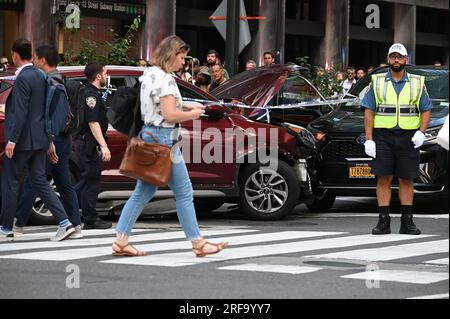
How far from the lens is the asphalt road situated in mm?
8375

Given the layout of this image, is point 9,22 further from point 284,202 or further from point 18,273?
point 18,273

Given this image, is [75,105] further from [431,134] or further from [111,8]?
[111,8]

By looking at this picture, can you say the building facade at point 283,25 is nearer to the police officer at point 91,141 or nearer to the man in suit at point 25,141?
the police officer at point 91,141

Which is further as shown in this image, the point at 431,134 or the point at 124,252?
the point at 431,134

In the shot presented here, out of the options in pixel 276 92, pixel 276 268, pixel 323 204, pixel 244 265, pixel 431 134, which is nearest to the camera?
pixel 276 268

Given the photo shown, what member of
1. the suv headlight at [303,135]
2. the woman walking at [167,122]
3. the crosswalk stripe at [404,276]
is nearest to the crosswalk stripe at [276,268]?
the crosswalk stripe at [404,276]

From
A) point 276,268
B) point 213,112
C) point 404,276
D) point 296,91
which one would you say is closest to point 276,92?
point 296,91

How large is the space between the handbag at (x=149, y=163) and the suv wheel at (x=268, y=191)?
14.7ft

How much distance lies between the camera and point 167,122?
1013 cm

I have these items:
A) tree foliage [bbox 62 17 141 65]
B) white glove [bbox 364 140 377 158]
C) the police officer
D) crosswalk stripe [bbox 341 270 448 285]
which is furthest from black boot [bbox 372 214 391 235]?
tree foliage [bbox 62 17 141 65]

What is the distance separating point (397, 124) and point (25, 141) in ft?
11.9

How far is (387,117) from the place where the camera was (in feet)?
41.2

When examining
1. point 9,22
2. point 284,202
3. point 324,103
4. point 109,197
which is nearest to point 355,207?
point 324,103
